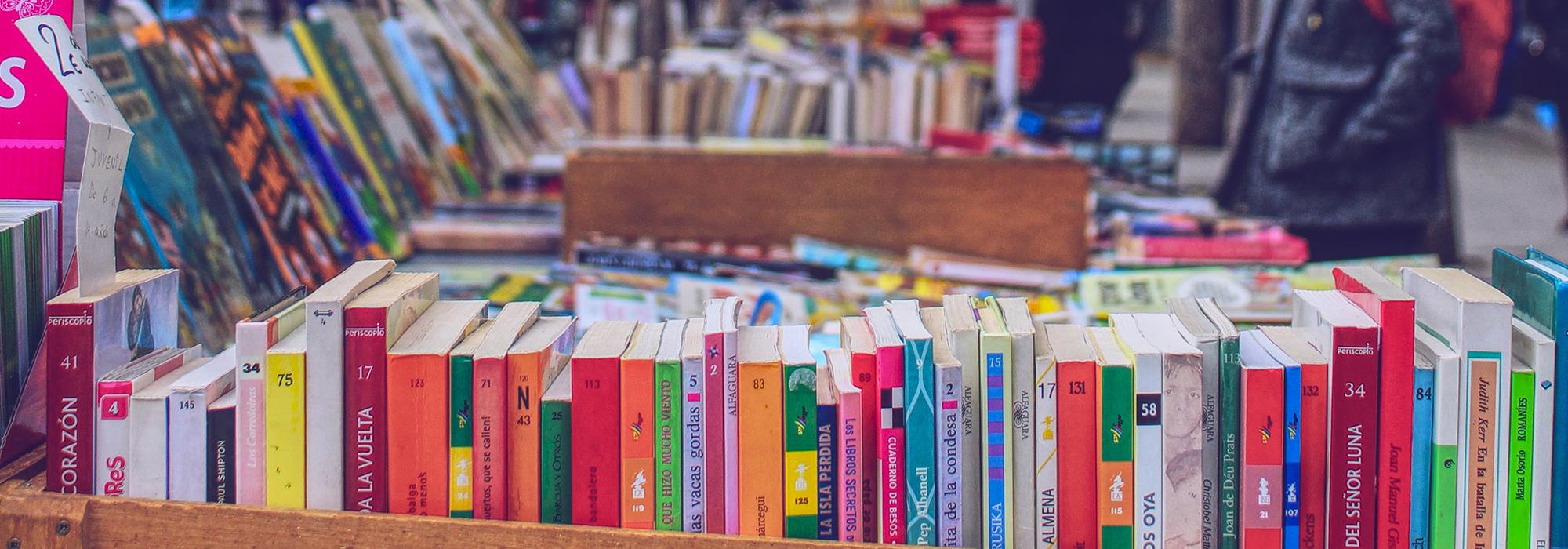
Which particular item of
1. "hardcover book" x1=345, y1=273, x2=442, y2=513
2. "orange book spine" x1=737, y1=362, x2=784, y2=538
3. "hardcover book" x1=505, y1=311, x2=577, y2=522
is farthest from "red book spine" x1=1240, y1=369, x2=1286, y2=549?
"hardcover book" x1=345, y1=273, x2=442, y2=513

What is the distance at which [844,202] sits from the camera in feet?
10.6

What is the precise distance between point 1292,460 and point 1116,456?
17 centimetres

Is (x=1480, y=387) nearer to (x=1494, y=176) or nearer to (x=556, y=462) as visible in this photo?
(x=556, y=462)

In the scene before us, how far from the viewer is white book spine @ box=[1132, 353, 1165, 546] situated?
128 centimetres

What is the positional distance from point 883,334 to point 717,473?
211mm

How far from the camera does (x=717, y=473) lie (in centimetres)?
133

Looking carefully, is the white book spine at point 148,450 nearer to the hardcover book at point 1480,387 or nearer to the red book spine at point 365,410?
the red book spine at point 365,410

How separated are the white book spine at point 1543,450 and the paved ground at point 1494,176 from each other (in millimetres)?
3177

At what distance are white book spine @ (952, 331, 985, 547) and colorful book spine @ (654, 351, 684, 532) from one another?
27 cm

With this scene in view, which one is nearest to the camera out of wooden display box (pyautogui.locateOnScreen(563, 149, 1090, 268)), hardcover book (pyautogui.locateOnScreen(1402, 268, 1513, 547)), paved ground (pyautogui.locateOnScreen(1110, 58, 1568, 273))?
Answer: hardcover book (pyautogui.locateOnScreen(1402, 268, 1513, 547))

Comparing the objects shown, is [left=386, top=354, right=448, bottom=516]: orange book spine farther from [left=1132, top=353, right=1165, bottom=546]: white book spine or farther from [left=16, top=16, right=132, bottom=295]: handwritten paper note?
[left=1132, top=353, right=1165, bottom=546]: white book spine

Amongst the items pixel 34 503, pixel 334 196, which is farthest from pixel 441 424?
pixel 334 196

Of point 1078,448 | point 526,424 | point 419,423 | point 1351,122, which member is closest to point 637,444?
point 526,424

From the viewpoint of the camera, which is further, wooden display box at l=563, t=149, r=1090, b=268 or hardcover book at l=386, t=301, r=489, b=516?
wooden display box at l=563, t=149, r=1090, b=268
